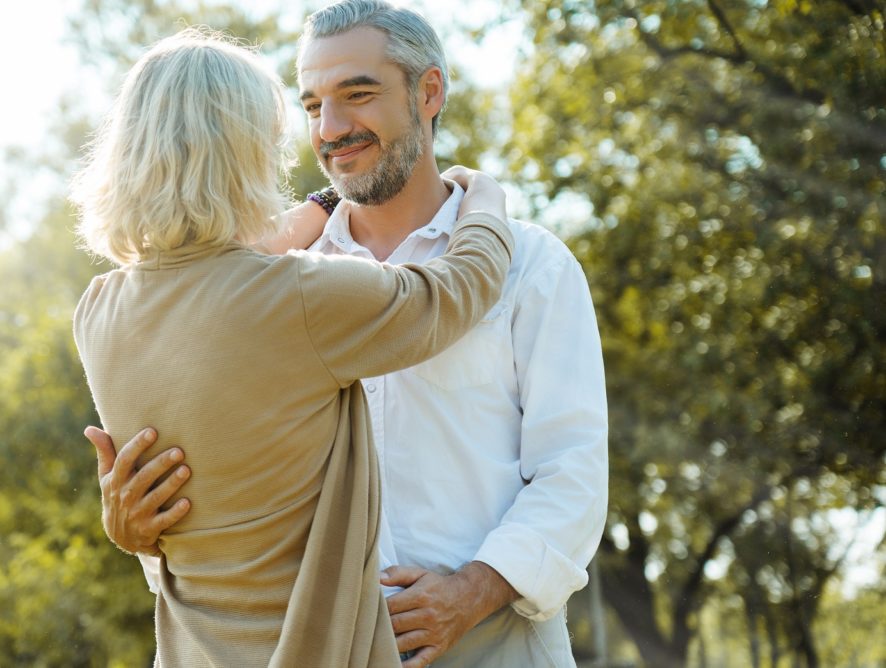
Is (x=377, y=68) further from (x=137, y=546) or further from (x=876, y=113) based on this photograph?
(x=876, y=113)

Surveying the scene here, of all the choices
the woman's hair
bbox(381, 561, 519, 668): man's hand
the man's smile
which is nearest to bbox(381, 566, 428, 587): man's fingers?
bbox(381, 561, 519, 668): man's hand

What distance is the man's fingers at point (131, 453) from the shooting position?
2.13 metres

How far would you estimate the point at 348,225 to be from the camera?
10.1 feet

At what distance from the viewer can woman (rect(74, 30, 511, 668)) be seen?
207 cm

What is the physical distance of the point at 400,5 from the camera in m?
2.99

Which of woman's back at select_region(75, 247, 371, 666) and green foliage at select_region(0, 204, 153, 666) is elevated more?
woman's back at select_region(75, 247, 371, 666)

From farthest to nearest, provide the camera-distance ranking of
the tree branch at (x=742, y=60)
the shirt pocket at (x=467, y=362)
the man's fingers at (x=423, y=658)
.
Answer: the tree branch at (x=742, y=60) < the shirt pocket at (x=467, y=362) < the man's fingers at (x=423, y=658)

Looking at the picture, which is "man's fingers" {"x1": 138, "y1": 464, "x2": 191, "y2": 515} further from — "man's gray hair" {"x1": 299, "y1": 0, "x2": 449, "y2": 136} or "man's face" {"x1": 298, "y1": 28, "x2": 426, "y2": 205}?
"man's gray hair" {"x1": 299, "y1": 0, "x2": 449, "y2": 136}

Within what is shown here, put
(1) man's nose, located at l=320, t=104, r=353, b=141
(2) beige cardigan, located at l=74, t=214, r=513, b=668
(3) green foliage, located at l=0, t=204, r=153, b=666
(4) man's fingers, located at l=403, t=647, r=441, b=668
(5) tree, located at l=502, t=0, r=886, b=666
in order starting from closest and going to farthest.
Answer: (2) beige cardigan, located at l=74, t=214, r=513, b=668, (4) man's fingers, located at l=403, t=647, r=441, b=668, (1) man's nose, located at l=320, t=104, r=353, b=141, (5) tree, located at l=502, t=0, r=886, b=666, (3) green foliage, located at l=0, t=204, r=153, b=666

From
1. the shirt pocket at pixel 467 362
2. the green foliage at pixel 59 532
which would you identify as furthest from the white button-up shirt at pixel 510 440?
the green foliage at pixel 59 532

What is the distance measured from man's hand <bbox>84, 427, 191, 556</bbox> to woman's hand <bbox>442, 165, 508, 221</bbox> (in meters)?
0.95

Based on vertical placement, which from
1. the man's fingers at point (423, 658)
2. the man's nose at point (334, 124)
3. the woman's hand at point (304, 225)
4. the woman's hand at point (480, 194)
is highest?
the man's nose at point (334, 124)

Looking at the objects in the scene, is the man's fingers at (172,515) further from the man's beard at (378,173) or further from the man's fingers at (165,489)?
the man's beard at (378,173)

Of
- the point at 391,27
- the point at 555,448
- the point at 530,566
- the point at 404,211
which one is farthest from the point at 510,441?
the point at 391,27
